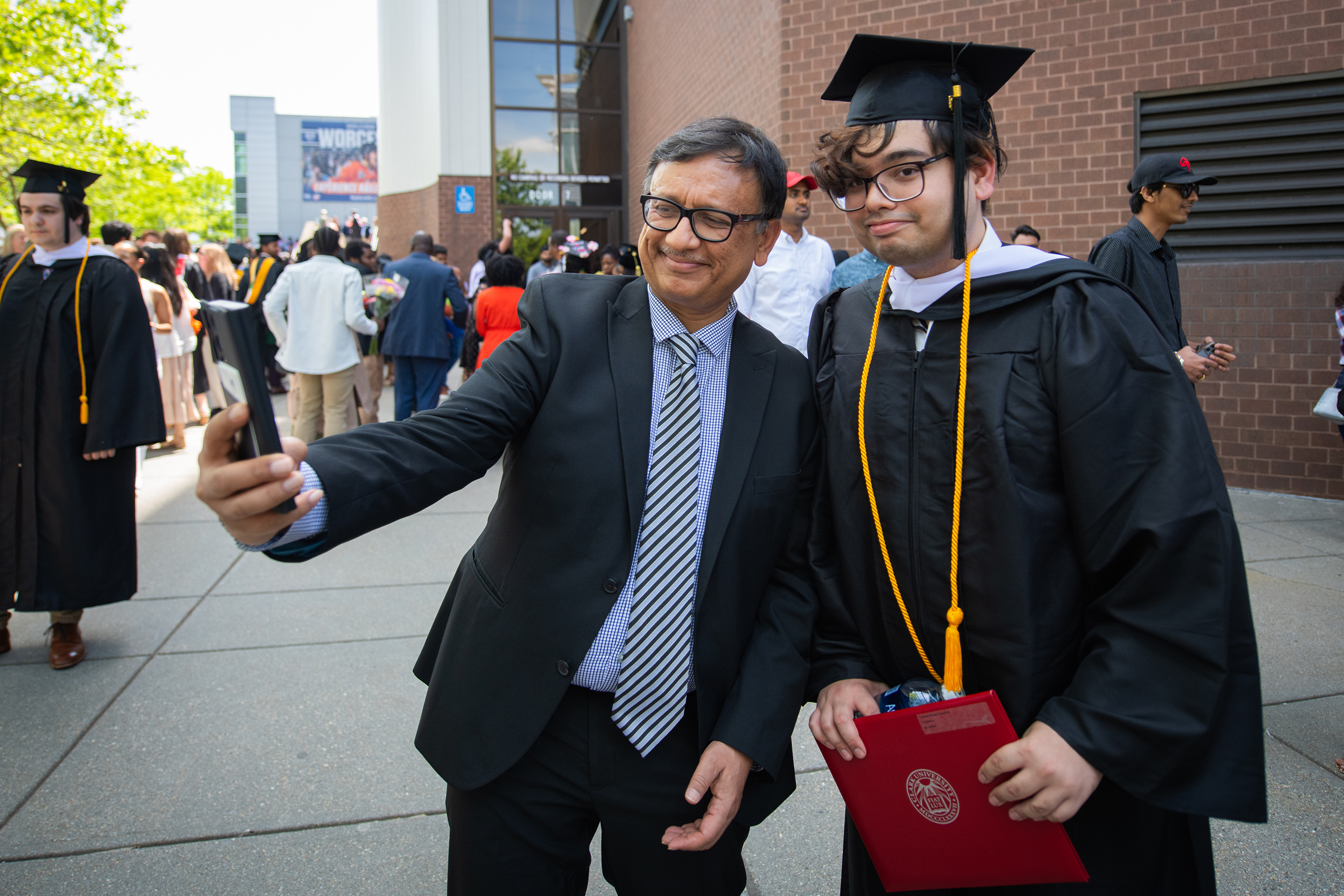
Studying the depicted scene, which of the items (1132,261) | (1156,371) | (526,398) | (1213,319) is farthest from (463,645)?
(1213,319)

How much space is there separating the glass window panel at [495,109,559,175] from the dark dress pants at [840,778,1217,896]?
20.3m

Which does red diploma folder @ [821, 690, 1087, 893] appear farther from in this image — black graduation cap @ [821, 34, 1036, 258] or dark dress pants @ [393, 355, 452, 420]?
dark dress pants @ [393, 355, 452, 420]

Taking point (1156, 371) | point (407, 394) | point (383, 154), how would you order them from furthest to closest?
1. point (383, 154)
2. point (407, 394)
3. point (1156, 371)

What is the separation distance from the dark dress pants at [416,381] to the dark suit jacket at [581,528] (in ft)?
25.1

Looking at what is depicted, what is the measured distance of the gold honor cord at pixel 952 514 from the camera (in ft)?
5.10

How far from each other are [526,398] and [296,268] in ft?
22.6

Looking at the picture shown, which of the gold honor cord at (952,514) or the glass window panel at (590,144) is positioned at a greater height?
the glass window panel at (590,144)

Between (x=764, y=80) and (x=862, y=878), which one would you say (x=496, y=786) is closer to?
(x=862, y=878)

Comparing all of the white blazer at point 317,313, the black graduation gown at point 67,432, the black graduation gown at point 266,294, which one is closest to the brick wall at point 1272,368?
the white blazer at point 317,313

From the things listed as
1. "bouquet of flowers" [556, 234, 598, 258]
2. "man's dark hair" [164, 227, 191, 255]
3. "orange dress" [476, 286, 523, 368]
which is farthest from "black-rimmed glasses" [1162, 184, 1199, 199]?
"man's dark hair" [164, 227, 191, 255]

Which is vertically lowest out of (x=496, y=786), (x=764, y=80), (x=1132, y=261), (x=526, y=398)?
(x=496, y=786)

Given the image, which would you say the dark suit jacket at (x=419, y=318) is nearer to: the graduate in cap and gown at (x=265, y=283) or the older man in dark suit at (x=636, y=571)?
the graduate in cap and gown at (x=265, y=283)

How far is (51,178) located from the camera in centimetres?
434

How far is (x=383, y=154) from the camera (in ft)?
81.7
